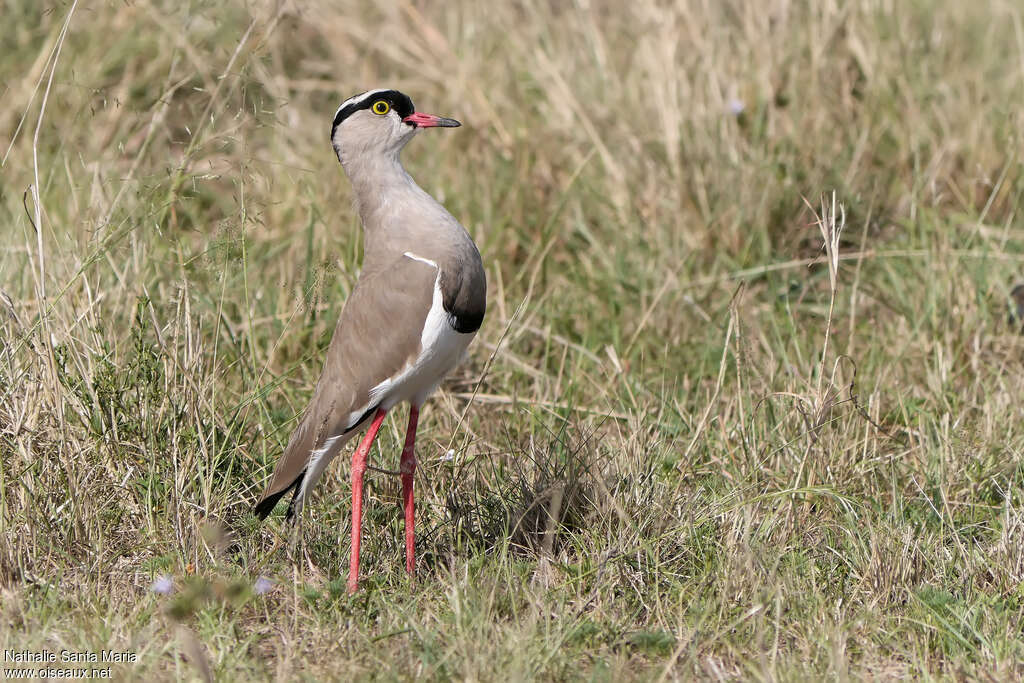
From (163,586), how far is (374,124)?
1.52 m

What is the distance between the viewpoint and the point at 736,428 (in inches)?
170

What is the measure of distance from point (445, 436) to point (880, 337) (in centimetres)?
181

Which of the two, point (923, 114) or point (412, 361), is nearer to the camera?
point (412, 361)

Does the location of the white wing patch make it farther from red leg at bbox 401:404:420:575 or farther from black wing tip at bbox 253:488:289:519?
black wing tip at bbox 253:488:289:519

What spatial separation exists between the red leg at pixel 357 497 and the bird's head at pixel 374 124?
2.70 ft

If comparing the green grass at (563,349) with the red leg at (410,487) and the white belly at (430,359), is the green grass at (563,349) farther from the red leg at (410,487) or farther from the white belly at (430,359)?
the white belly at (430,359)

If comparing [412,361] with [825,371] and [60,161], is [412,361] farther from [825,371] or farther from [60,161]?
[60,161]

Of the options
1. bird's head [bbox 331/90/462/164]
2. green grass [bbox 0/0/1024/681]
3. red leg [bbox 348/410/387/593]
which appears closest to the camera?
green grass [bbox 0/0/1024/681]

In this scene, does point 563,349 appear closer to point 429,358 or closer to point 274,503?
point 429,358

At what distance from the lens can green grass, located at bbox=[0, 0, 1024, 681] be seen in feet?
10.8

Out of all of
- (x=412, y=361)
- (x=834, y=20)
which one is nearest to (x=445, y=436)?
(x=412, y=361)

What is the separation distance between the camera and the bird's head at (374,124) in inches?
154

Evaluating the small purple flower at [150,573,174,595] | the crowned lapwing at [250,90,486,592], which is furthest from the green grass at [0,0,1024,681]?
the crowned lapwing at [250,90,486,592]

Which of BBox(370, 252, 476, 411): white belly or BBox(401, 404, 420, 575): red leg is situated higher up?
BBox(370, 252, 476, 411): white belly
